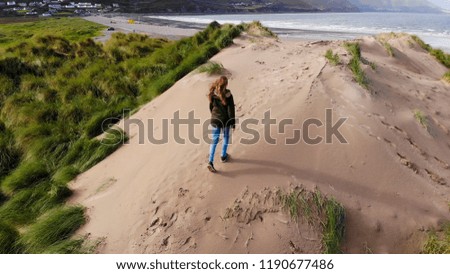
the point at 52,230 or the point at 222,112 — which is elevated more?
the point at 222,112

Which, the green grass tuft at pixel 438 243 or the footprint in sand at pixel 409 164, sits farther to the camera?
the footprint in sand at pixel 409 164

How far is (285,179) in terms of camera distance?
5160 millimetres

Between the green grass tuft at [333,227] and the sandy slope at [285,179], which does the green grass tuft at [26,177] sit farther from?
the green grass tuft at [333,227]

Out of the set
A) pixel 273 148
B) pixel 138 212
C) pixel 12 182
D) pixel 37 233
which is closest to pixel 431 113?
pixel 273 148

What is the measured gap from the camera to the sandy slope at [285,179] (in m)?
4.59
